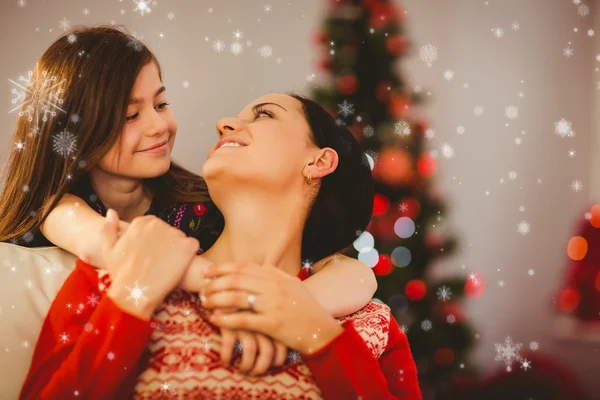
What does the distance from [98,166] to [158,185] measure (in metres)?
0.23

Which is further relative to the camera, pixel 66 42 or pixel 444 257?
pixel 444 257

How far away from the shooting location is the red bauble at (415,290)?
2203 mm

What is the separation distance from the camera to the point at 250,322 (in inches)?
39.4

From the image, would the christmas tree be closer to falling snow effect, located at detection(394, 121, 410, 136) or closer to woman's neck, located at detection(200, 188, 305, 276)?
falling snow effect, located at detection(394, 121, 410, 136)

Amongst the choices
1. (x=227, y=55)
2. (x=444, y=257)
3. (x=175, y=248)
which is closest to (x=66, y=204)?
(x=175, y=248)

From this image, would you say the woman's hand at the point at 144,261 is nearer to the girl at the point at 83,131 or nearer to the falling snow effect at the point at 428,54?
the girl at the point at 83,131

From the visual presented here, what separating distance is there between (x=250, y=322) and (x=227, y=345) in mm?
66

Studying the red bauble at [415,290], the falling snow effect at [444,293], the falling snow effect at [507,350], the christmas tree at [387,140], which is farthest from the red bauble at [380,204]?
the falling snow effect at [507,350]

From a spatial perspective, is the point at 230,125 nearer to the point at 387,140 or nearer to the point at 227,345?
the point at 227,345

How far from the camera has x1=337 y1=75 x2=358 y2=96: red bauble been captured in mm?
2156

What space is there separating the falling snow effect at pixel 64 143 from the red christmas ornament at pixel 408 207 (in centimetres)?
128

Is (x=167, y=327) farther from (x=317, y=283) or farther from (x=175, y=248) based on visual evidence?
(x=317, y=283)

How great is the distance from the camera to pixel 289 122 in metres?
1.31

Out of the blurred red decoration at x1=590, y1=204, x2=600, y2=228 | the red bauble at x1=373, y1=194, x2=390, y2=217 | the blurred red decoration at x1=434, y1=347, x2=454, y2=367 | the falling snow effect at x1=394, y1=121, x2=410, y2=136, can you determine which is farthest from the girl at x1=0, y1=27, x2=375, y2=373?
the blurred red decoration at x1=590, y1=204, x2=600, y2=228
